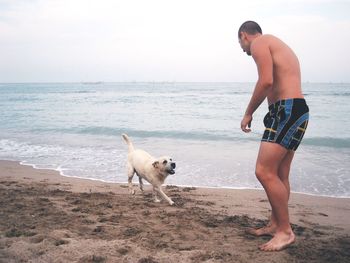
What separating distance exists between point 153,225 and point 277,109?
188cm

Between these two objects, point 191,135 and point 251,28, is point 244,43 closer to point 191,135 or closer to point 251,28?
point 251,28

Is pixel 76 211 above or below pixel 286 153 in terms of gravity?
below

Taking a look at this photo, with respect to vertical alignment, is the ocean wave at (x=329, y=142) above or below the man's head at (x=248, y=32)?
below

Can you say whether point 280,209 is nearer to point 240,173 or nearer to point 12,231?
point 12,231

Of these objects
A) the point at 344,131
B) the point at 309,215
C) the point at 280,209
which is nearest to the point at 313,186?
the point at 309,215

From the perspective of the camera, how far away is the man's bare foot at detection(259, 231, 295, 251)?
10.6 feet

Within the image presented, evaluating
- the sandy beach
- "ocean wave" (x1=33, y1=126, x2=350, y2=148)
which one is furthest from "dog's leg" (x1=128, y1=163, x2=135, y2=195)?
"ocean wave" (x1=33, y1=126, x2=350, y2=148)

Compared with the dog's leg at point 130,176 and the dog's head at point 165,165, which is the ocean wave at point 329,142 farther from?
the dog's head at point 165,165

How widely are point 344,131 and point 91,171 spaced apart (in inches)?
372

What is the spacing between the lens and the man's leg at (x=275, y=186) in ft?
10.3

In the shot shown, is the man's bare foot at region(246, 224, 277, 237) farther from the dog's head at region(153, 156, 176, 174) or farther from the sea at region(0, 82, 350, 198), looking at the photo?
the sea at region(0, 82, 350, 198)

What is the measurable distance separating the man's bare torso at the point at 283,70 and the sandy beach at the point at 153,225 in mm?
1395

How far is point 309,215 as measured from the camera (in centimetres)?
481

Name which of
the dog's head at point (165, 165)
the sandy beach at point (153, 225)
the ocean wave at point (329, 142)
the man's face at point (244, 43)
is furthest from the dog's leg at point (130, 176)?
the ocean wave at point (329, 142)
